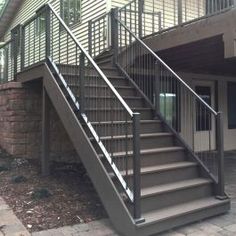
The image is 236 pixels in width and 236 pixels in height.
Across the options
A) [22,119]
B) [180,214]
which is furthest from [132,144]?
[22,119]

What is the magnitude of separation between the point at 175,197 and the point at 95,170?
104cm

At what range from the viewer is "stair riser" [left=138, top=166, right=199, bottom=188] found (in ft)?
15.8

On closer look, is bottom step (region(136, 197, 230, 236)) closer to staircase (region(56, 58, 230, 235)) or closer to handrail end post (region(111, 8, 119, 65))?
staircase (region(56, 58, 230, 235))

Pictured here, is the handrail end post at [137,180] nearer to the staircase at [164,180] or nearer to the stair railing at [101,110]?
the stair railing at [101,110]

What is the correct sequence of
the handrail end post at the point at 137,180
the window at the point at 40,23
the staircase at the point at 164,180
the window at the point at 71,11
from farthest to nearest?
the window at the point at 71,11 → the window at the point at 40,23 → the staircase at the point at 164,180 → the handrail end post at the point at 137,180

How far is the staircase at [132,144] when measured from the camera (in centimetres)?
425

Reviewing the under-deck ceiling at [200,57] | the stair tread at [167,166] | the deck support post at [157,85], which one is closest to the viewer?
the stair tread at [167,166]

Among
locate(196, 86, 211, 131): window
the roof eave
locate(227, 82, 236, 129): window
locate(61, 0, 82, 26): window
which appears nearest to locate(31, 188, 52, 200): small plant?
locate(196, 86, 211, 131): window

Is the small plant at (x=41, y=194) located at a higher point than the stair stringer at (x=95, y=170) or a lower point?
lower

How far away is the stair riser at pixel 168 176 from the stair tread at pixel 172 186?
0.24 ft

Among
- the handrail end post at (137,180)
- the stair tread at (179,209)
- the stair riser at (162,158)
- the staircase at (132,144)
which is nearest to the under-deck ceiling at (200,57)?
the staircase at (132,144)

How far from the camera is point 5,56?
31.3 feet

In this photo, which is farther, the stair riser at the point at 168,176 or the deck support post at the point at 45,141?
the deck support post at the point at 45,141

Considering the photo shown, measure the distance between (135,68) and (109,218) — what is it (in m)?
3.46
